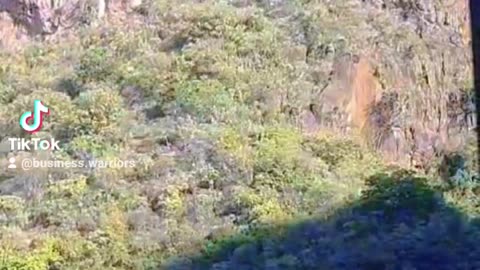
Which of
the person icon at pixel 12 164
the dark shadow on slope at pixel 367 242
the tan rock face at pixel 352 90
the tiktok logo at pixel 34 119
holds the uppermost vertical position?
the tan rock face at pixel 352 90

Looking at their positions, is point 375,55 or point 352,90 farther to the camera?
point 375,55

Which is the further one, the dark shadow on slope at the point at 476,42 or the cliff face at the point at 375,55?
the dark shadow on slope at the point at 476,42

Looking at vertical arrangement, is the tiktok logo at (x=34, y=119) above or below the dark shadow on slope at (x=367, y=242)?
above

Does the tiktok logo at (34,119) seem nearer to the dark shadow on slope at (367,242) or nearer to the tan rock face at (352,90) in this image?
the dark shadow on slope at (367,242)

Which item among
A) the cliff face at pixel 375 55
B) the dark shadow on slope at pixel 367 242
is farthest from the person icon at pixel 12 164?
the cliff face at pixel 375 55

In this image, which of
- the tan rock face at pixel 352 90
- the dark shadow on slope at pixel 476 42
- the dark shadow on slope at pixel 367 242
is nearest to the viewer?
the dark shadow on slope at pixel 367 242

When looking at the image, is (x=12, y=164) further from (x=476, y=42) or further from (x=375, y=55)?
(x=476, y=42)

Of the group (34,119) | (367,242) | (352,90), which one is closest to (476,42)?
(352,90)

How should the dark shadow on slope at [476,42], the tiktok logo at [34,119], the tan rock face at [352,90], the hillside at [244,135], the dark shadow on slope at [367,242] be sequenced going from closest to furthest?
the dark shadow on slope at [367,242] → the hillside at [244,135] → the tiktok logo at [34,119] → the tan rock face at [352,90] → the dark shadow on slope at [476,42]

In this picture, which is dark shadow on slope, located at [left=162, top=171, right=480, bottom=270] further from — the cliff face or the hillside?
the cliff face
